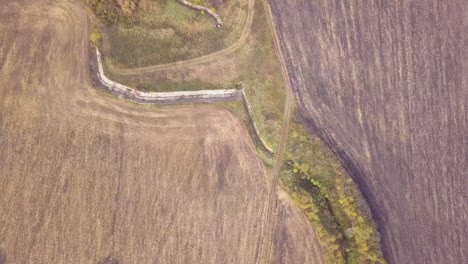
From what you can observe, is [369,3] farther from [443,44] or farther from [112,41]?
[112,41]

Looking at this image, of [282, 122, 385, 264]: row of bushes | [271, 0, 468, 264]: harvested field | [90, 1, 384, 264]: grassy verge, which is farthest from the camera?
[271, 0, 468, 264]: harvested field

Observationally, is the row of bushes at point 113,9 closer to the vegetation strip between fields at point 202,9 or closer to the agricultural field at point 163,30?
the agricultural field at point 163,30

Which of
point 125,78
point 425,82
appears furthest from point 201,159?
point 425,82

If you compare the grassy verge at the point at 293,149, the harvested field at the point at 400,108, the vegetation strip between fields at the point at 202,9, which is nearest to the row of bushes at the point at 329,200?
the grassy verge at the point at 293,149

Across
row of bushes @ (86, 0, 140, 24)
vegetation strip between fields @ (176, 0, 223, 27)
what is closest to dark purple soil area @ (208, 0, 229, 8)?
vegetation strip between fields @ (176, 0, 223, 27)

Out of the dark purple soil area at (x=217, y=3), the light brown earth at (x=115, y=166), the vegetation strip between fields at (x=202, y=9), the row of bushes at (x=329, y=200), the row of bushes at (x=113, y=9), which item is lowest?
the light brown earth at (x=115, y=166)

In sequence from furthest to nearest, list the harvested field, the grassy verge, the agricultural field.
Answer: the agricultural field, the harvested field, the grassy verge

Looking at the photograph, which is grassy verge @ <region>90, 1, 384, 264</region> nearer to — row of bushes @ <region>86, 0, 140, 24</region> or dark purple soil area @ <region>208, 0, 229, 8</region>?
dark purple soil area @ <region>208, 0, 229, 8</region>
